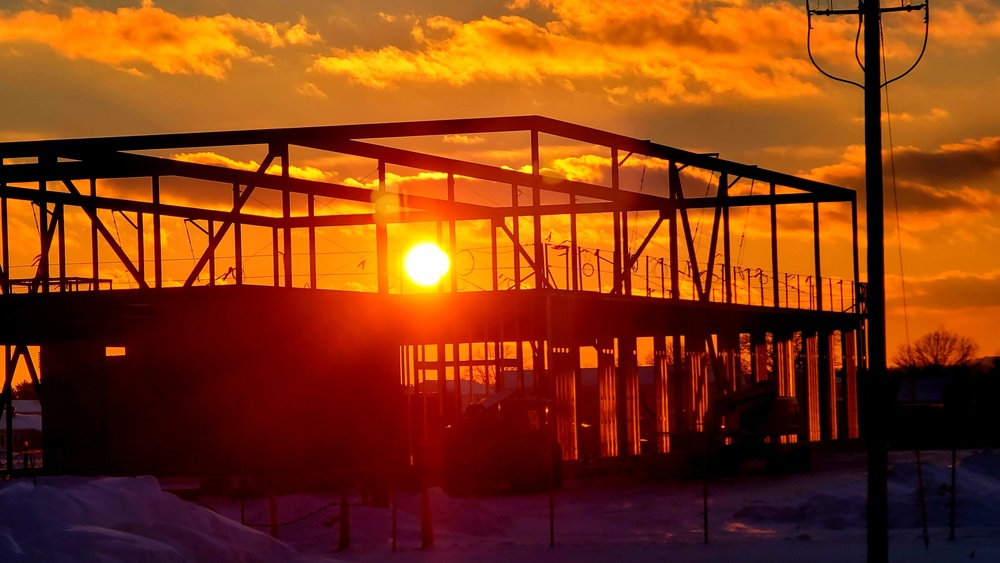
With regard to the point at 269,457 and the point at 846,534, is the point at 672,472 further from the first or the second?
the point at 846,534

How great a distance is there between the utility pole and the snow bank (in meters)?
7.52

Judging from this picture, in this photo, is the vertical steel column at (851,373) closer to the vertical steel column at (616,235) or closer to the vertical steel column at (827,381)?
the vertical steel column at (827,381)

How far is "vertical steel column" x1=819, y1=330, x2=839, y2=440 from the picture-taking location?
57.0 m

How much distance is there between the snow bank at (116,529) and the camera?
50.3 ft

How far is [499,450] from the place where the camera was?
33.0 meters

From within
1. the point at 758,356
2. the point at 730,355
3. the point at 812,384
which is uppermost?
the point at 730,355

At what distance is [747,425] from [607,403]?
4547mm

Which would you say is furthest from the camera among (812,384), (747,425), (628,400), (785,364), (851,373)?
(851,373)

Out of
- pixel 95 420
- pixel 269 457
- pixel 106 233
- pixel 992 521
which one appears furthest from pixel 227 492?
pixel 992 521

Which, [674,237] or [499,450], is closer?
[499,450]

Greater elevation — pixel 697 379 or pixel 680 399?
pixel 697 379

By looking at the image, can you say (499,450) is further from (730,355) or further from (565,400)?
(730,355)

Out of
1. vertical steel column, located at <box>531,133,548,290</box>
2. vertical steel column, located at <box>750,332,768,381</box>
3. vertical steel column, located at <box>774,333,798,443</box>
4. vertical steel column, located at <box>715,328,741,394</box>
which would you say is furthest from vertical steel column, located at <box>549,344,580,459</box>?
vertical steel column, located at <box>774,333,798,443</box>

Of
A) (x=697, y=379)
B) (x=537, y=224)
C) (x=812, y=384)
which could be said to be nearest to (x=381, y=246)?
(x=537, y=224)
